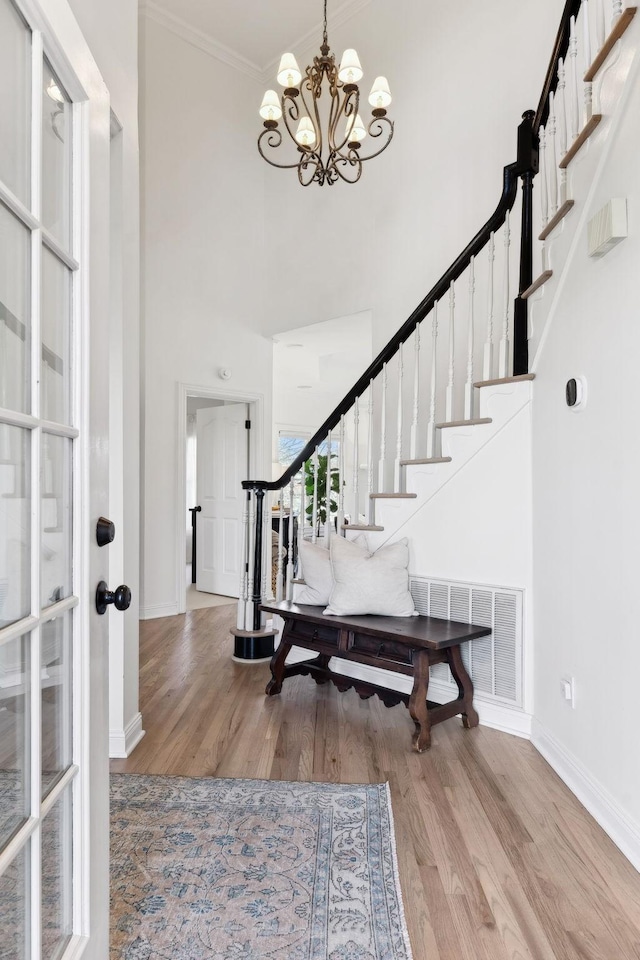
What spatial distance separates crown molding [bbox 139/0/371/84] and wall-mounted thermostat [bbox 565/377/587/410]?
4.63 meters

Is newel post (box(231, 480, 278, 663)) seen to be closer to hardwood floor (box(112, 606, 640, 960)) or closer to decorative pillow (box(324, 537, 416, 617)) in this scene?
hardwood floor (box(112, 606, 640, 960))

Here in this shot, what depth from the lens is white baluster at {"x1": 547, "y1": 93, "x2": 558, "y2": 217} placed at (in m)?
2.64

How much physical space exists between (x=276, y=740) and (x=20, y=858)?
74.4 inches

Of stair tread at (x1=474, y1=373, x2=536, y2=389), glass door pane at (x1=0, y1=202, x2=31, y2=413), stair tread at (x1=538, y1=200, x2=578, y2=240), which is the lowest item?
glass door pane at (x1=0, y1=202, x2=31, y2=413)

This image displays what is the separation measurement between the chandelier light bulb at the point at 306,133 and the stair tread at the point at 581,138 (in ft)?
6.91

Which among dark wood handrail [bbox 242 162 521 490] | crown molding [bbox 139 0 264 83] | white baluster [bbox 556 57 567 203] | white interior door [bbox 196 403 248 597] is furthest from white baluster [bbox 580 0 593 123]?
crown molding [bbox 139 0 264 83]

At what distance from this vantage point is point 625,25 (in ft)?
6.18

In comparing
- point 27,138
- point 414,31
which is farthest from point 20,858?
point 414,31

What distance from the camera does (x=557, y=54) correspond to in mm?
2570

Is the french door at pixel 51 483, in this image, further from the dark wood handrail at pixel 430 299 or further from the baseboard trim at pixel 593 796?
the dark wood handrail at pixel 430 299

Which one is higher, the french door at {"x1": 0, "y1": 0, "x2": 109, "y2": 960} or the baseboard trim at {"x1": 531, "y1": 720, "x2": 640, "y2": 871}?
the french door at {"x1": 0, "y1": 0, "x2": 109, "y2": 960}

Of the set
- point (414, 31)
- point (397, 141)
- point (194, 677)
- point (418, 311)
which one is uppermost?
point (414, 31)

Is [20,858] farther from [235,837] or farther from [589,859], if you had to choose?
[589,859]

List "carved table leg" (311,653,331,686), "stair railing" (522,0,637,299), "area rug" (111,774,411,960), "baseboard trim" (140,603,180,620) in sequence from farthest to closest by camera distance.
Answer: "baseboard trim" (140,603,180,620), "carved table leg" (311,653,331,686), "stair railing" (522,0,637,299), "area rug" (111,774,411,960)
